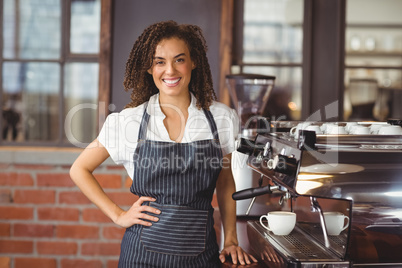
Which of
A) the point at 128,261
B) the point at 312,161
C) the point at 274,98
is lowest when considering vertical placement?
the point at 128,261

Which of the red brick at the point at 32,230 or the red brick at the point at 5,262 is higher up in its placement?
the red brick at the point at 32,230

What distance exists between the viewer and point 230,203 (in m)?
1.40

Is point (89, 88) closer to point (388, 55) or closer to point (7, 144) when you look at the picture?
point (7, 144)

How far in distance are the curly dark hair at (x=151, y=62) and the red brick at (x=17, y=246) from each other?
4.98 ft

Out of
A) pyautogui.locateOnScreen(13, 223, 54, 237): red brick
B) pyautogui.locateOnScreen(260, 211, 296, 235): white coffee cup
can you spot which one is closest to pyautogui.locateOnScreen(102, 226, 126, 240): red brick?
pyautogui.locateOnScreen(13, 223, 54, 237): red brick

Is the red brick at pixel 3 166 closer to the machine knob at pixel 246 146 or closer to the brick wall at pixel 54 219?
the brick wall at pixel 54 219

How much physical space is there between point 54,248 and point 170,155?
158 cm

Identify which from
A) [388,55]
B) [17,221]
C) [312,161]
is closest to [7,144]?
[17,221]

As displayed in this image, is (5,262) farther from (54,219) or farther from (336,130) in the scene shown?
(336,130)

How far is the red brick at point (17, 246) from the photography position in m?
2.63

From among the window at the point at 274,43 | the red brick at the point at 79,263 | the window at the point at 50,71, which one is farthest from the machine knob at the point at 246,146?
the red brick at the point at 79,263

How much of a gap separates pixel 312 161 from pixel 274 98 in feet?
5.59

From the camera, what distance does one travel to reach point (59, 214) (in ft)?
8.59

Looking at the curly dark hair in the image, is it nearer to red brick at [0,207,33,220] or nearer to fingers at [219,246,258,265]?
fingers at [219,246,258,265]
